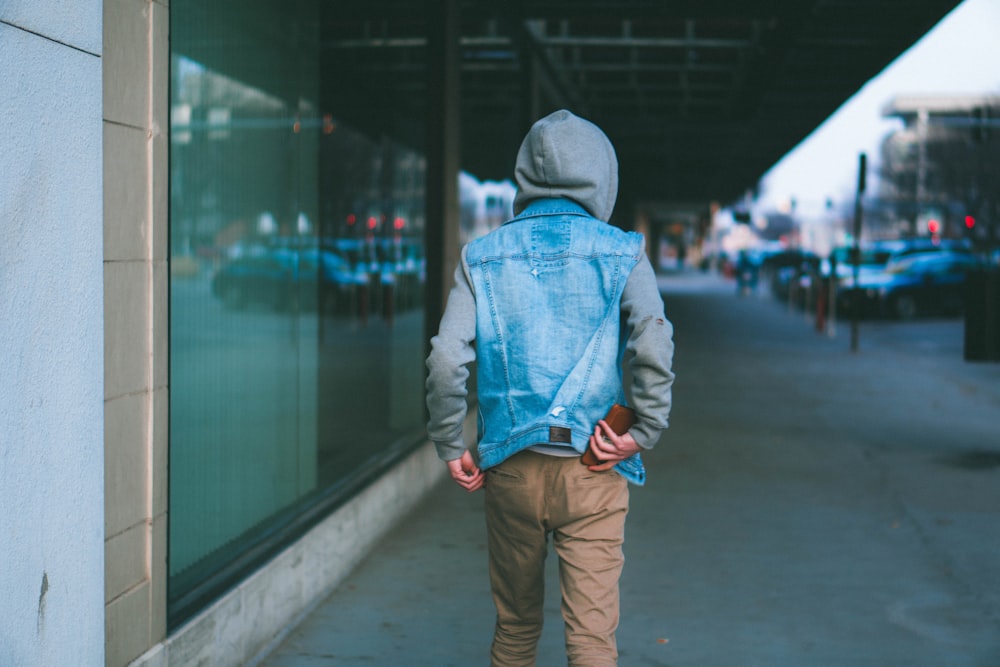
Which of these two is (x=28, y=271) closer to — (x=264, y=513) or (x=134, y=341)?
(x=134, y=341)

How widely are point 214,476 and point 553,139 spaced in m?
2.10

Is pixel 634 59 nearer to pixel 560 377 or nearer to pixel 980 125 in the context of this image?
pixel 560 377

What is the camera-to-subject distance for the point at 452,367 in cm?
314

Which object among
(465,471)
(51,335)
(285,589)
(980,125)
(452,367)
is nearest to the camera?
(51,335)

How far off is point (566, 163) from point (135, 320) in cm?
126

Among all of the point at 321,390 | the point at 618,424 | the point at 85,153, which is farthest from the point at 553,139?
the point at 321,390

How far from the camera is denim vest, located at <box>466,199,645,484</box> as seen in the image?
3.15 m

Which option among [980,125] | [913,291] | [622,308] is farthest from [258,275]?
[913,291]

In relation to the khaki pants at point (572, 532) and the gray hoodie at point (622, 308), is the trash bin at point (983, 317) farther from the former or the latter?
the khaki pants at point (572, 532)

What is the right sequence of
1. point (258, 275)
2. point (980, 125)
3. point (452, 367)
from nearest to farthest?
point (452, 367) < point (258, 275) < point (980, 125)

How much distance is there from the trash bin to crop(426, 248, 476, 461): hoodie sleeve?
23.0ft

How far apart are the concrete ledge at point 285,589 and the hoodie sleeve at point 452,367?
43.6 inches


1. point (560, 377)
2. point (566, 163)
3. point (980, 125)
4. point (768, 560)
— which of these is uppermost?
point (980, 125)

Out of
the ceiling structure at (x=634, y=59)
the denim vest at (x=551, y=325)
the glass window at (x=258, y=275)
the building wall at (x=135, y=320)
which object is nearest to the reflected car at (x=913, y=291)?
the ceiling structure at (x=634, y=59)
